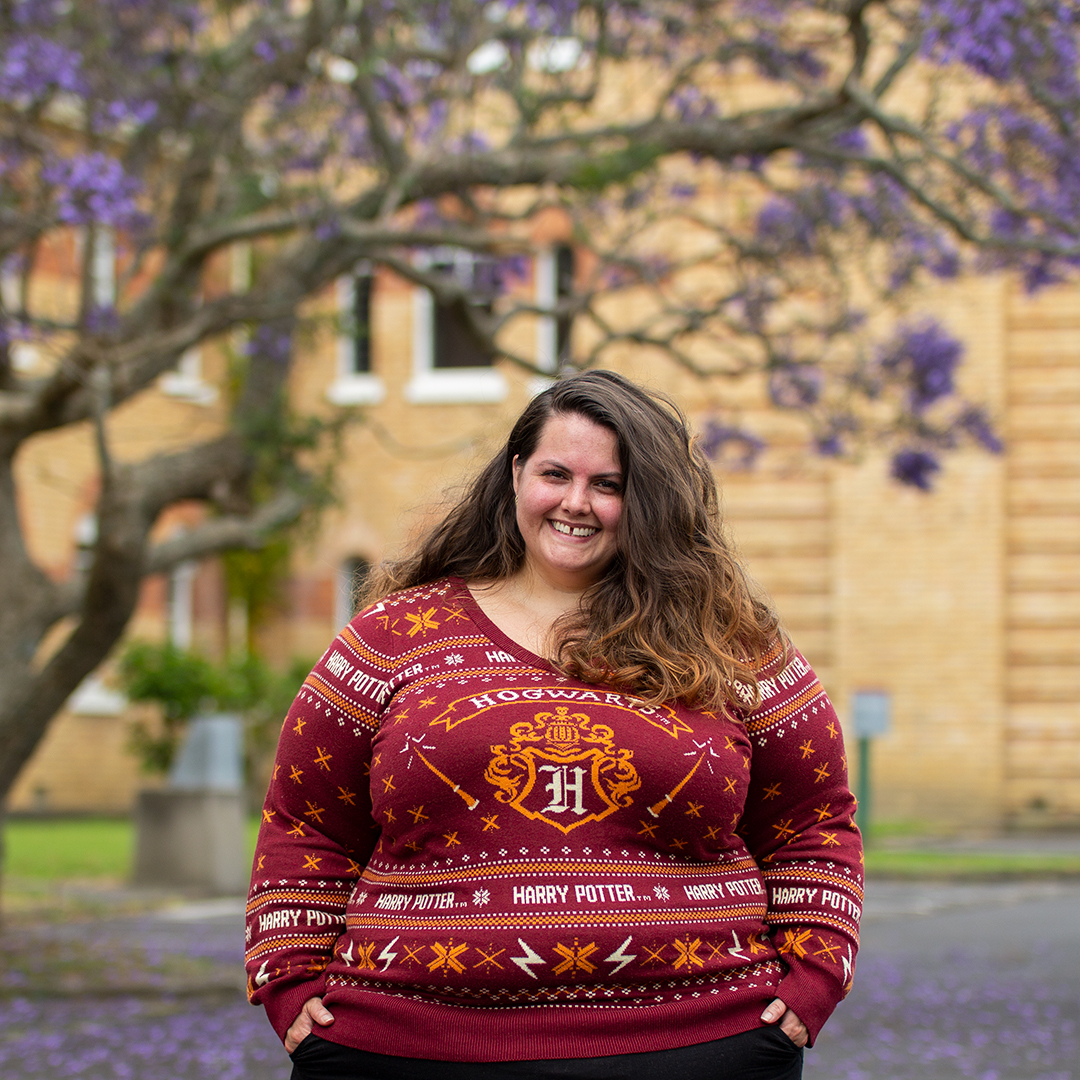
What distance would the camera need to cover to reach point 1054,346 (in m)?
18.2

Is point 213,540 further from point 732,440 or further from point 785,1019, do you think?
point 785,1019

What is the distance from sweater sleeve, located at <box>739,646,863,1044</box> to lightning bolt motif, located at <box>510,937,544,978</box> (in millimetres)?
462

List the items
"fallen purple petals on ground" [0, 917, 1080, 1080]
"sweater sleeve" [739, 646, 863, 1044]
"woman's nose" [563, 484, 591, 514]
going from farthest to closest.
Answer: "fallen purple petals on ground" [0, 917, 1080, 1080] → "woman's nose" [563, 484, 591, 514] → "sweater sleeve" [739, 646, 863, 1044]

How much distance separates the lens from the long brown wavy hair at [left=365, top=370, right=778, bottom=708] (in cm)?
264

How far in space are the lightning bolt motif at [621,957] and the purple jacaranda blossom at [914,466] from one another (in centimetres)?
926

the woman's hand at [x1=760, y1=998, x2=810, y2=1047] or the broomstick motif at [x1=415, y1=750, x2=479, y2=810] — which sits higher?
the broomstick motif at [x1=415, y1=750, x2=479, y2=810]

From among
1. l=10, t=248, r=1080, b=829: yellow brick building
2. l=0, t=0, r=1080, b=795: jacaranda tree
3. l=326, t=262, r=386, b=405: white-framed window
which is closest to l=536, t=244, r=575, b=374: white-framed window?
l=10, t=248, r=1080, b=829: yellow brick building

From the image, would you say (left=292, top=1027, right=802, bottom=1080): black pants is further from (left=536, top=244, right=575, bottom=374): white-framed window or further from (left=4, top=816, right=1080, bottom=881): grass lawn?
(left=536, top=244, right=575, bottom=374): white-framed window

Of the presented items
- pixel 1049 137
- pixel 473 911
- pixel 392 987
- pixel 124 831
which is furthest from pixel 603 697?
pixel 124 831

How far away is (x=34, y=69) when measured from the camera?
26.2 ft

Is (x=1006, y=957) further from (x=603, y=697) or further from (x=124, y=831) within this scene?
(x=124, y=831)

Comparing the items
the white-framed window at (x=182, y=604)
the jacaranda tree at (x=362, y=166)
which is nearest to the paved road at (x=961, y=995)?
the jacaranda tree at (x=362, y=166)

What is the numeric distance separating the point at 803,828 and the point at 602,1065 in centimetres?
57

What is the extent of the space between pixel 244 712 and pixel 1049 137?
12.8 meters
